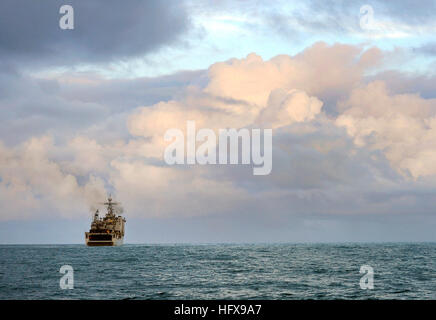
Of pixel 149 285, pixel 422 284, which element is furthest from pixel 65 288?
pixel 422 284

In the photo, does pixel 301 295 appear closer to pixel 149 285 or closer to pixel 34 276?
pixel 149 285

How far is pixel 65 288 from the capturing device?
43750 millimetres

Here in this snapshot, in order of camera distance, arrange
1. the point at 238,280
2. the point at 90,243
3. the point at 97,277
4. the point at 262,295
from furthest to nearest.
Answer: the point at 90,243 → the point at 97,277 → the point at 238,280 → the point at 262,295
